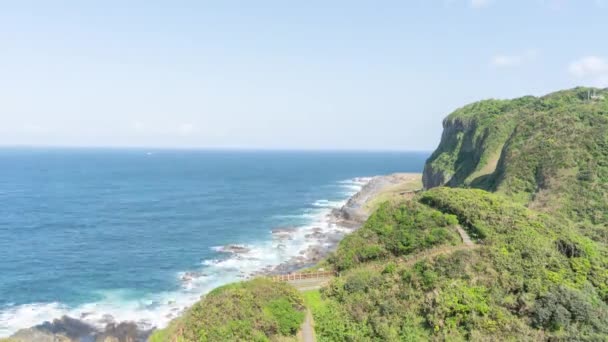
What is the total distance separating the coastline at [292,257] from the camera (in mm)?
36531

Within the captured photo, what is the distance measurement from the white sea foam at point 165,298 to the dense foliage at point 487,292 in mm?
22447

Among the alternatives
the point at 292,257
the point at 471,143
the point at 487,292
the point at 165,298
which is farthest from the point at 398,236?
the point at 471,143

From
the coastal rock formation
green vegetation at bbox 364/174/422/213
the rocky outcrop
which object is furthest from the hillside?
green vegetation at bbox 364/174/422/213

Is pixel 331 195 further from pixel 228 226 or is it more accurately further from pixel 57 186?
pixel 57 186

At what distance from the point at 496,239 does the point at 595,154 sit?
29011 millimetres

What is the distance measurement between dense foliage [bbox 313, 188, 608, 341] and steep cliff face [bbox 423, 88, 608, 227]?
13.3 meters

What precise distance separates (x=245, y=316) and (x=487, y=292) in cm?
1514

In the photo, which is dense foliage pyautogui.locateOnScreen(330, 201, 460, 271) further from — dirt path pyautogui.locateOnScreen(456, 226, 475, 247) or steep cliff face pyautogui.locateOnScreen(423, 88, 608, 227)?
steep cliff face pyautogui.locateOnScreen(423, 88, 608, 227)

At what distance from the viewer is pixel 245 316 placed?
938 inches

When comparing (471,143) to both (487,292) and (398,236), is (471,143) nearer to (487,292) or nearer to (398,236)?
(398,236)

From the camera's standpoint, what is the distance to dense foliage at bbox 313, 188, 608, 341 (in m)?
21.8

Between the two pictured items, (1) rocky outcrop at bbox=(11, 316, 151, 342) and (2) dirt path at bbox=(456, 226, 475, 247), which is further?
(1) rocky outcrop at bbox=(11, 316, 151, 342)

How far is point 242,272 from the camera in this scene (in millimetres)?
53438

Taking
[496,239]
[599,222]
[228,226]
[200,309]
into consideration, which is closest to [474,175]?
[599,222]
